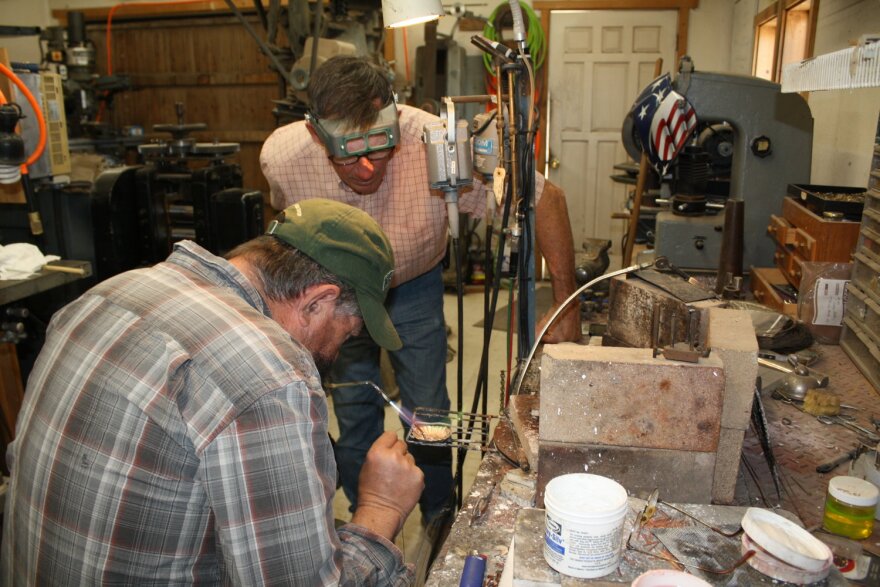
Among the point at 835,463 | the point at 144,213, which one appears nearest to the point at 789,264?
the point at 835,463

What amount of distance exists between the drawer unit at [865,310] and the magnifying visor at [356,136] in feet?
3.75

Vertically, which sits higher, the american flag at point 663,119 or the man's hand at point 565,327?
the american flag at point 663,119

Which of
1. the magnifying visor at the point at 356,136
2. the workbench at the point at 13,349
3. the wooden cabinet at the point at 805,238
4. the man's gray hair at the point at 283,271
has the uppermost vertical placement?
the magnifying visor at the point at 356,136

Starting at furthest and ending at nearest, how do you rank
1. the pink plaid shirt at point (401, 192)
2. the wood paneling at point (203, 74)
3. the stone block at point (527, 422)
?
the wood paneling at point (203, 74) < the pink plaid shirt at point (401, 192) < the stone block at point (527, 422)

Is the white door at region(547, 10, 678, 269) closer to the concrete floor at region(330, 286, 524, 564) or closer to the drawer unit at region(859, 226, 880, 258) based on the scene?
the concrete floor at region(330, 286, 524, 564)

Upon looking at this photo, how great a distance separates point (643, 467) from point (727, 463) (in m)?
0.14

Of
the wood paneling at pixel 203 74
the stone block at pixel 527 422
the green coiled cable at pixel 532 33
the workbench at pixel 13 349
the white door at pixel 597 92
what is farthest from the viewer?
the wood paneling at pixel 203 74

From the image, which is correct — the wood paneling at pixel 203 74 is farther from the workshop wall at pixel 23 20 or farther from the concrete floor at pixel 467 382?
the concrete floor at pixel 467 382

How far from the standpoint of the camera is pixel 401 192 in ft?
6.03

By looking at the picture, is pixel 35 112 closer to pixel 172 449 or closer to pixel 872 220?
pixel 172 449

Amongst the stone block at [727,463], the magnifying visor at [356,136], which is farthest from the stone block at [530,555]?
the magnifying visor at [356,136]

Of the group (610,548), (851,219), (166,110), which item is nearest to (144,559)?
(610,548)

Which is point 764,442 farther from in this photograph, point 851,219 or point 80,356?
point 80,356

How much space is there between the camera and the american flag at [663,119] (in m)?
2.06
